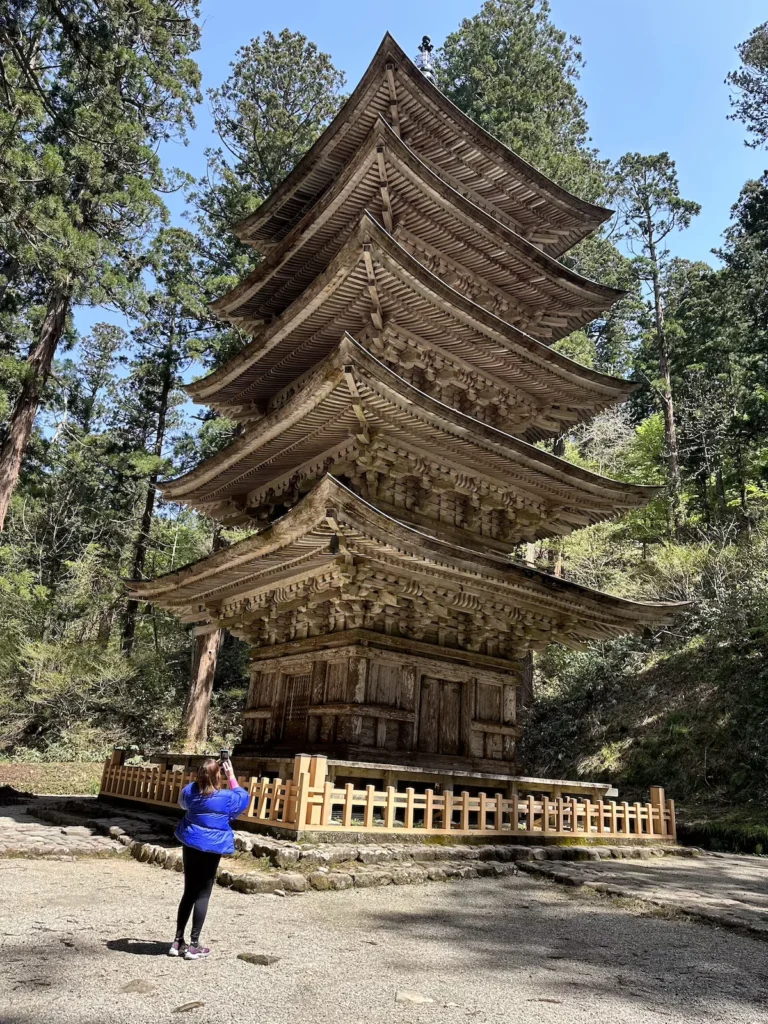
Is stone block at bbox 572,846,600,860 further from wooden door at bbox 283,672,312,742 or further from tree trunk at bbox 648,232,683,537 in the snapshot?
tree trunk at bbox 648,232,683,537

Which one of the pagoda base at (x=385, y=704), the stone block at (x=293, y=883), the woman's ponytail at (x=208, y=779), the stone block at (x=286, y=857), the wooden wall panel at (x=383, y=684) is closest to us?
the woman's ponytail at (x=208, y=779)

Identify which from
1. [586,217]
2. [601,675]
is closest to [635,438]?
[601,675]

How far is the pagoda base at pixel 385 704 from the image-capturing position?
10109 mm

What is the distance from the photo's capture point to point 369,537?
8844mm

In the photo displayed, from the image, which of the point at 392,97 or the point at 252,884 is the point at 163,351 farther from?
the point at 252,884

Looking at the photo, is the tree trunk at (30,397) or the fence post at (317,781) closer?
the fence post at (317,781)

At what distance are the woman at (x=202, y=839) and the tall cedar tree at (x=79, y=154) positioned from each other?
13.7 metres

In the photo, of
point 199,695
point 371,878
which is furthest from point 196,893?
point 199,695

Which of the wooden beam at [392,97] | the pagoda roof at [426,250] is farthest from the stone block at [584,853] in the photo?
the wooden beam at [392,97]

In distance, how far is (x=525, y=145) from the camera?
26.6 meters

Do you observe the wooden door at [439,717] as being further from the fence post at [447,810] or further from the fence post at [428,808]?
the fence post at [428,808]

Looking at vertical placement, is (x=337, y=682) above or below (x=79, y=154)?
below

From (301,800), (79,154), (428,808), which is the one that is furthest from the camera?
(79,154)

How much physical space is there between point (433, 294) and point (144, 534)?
19.4 m
